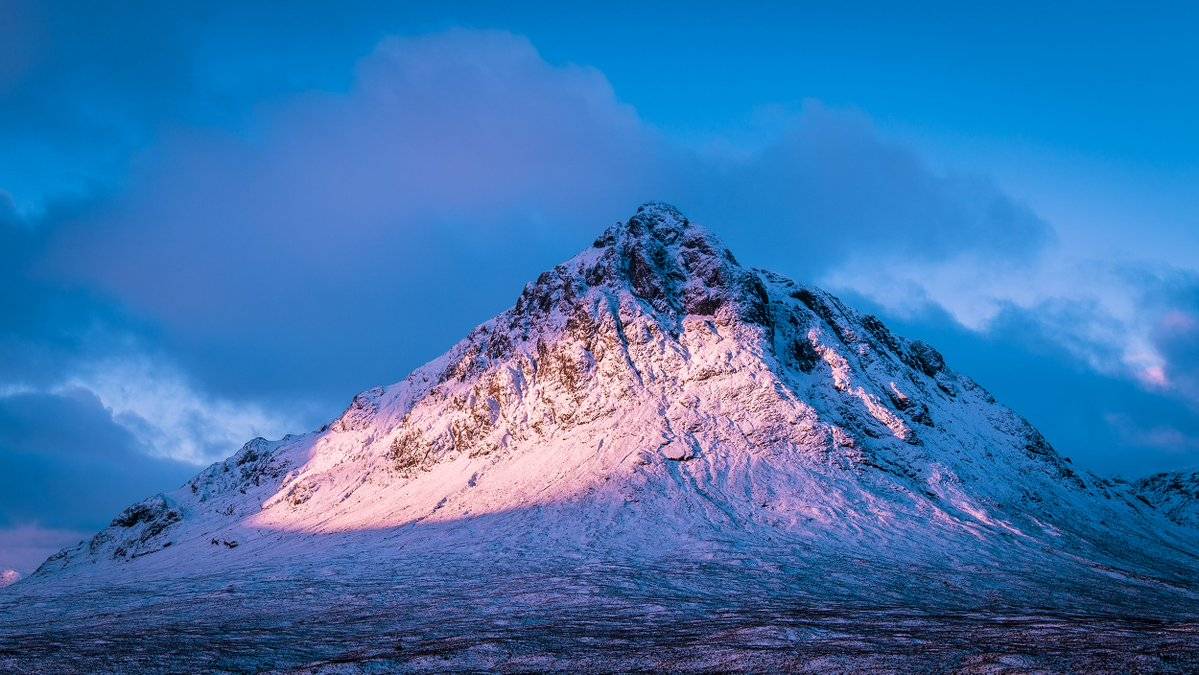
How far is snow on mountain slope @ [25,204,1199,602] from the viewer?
58719 millimetres

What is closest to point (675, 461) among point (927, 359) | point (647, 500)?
point (647, 500)

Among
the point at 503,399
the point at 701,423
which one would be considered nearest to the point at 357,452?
the point at 503,399

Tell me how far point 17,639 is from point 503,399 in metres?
67.9

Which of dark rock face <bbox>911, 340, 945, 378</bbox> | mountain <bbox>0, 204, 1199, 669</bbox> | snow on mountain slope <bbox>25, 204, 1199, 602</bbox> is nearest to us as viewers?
mountain <bbox>0, 204, 1199, 669</bbox>

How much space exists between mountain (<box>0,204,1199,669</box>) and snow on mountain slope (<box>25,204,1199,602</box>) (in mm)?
392

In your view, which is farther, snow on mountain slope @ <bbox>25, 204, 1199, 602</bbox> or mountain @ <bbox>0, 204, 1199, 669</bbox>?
snow on mountain slope @ <bbox>25, 204, 1199, 602</bbox>

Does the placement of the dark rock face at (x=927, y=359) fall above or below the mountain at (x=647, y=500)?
above

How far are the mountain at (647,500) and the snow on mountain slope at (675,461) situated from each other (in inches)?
15.4

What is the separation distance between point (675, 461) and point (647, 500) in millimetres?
8210

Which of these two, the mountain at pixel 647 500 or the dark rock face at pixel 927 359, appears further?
the dark rock face at pixel 927 359

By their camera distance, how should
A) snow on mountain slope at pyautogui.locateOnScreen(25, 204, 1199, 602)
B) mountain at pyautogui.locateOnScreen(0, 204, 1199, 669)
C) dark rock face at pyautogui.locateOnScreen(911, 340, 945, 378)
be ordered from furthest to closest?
dark rock face at pyautogui.locateOnScreen(911, 340, 945, 378) < snow on mountain slope at pyautogui.locateOnScreen(25, 204, 1199, 602) < mountain at pyautogui.locateOnScreen(0, 204, 1199, 669)

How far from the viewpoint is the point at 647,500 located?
6531 cm

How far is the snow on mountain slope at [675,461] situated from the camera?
193ft

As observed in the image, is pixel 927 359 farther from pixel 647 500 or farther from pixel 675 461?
pixel 647 500
